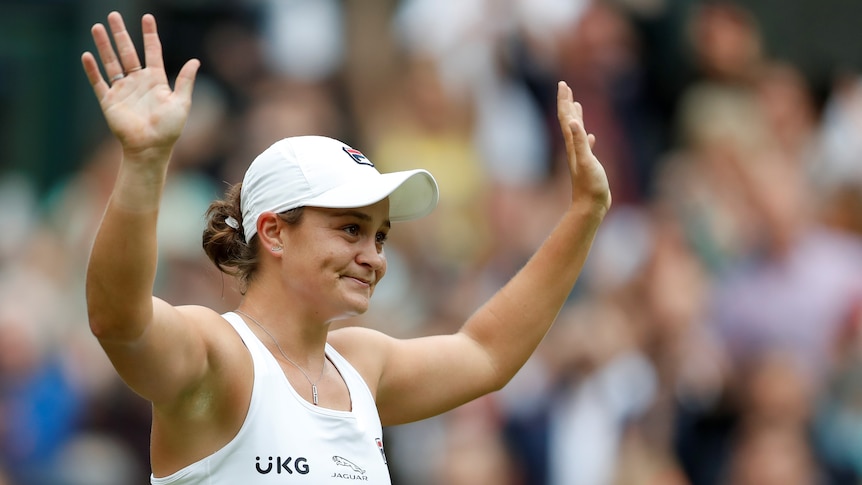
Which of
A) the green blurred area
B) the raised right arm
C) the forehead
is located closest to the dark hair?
the forehead

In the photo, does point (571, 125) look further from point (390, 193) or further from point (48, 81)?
point (48, 81)

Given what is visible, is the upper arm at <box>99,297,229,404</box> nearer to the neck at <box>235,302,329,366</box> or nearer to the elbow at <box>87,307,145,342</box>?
the elbow at <box>87,307,145,342</box>

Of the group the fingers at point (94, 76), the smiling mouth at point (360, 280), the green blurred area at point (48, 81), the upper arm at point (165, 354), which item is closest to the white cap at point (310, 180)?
the smiling mouth at point (360, 280)

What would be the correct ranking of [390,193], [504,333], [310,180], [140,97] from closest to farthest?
1. [140,97]
2. [310,180]
3. [390,193]
4. [504,333]

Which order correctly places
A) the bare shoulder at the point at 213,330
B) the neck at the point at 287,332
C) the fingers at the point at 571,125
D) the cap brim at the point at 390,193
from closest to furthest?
the bare shoulder at the point at 213,330 < the cap brim at the point at 390,193 < the neck at the point at 287,332 < the fingers at the point at 571,125

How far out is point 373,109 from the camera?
35.1ft

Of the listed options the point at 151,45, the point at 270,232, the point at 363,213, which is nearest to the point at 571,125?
the point at 363,213

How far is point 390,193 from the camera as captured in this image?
15.0 feet

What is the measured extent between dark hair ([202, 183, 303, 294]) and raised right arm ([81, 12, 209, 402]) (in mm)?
699

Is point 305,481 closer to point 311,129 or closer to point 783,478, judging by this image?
point 783,478

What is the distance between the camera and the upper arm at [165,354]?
3789mm

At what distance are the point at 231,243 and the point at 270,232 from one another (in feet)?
0.76

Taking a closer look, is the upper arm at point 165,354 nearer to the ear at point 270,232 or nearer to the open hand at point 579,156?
the ear at point 270,232

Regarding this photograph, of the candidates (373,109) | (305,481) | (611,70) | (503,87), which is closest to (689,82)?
(611,70)
